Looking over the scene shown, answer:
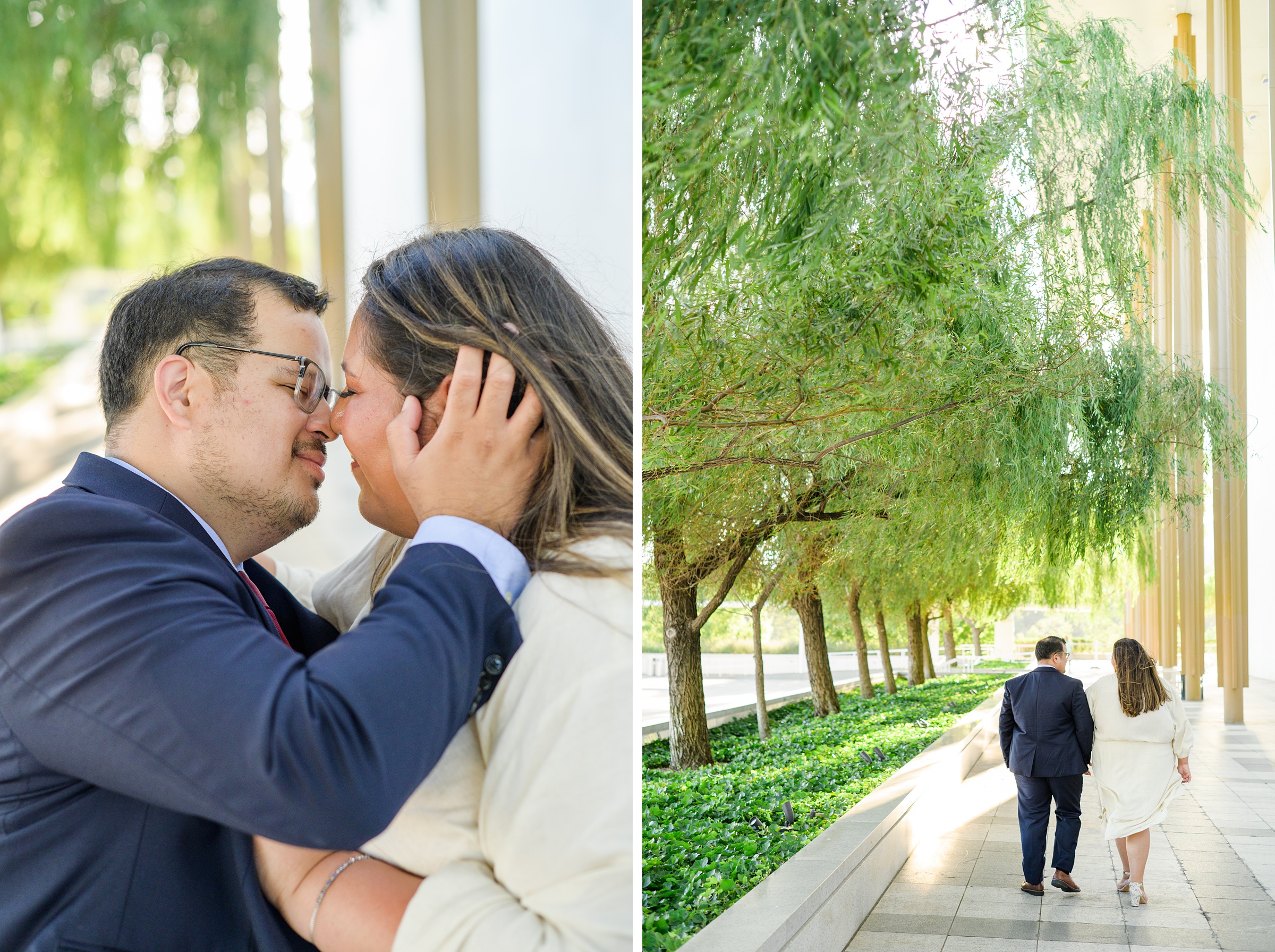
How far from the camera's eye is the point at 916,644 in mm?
12219

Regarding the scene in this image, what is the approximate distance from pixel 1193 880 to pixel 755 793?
3.58m

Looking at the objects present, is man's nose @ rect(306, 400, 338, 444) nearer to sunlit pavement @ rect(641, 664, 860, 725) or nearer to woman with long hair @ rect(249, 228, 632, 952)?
woman with long hair @ rect(249, 228, 632, 952)

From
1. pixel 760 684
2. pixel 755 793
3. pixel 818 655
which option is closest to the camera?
pixel 755 793

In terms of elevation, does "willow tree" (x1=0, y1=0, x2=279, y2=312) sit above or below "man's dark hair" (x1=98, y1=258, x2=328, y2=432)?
above

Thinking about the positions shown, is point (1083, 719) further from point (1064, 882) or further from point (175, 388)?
point (175, 388)

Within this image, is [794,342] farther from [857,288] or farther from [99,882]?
[99,882]

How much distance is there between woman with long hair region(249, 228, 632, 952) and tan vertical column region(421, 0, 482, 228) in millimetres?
62

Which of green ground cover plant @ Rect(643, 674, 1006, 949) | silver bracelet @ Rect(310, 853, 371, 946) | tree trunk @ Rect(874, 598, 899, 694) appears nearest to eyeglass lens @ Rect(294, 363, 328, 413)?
silver bracelet @ Rect(310, 853, 371, 946)

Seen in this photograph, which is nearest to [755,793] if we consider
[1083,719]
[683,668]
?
[683,668]

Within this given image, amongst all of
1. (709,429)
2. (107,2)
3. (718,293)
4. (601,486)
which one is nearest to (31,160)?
(107,2)

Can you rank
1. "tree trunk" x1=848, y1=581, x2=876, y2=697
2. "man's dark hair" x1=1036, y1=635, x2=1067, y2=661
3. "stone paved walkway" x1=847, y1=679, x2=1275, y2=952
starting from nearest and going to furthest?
"stone paved walkway" x1=847, y1=679, x2=1275, y2=952, "man's dark hair" x1=1036, y1=635, x2=1067, y2=661, "tree trunk" x1=848, y1=581, x2=876, y2=697

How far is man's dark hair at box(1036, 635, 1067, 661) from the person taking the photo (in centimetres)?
354

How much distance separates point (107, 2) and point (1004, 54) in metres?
3.28

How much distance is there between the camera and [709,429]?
4.03 meters
